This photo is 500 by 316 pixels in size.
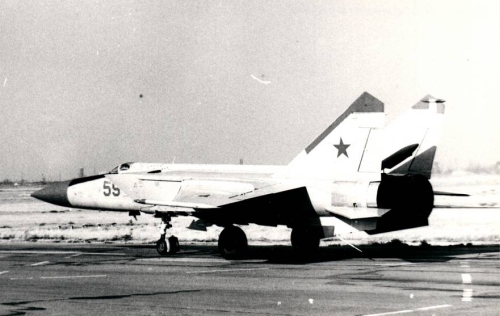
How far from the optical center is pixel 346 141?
1969 cm

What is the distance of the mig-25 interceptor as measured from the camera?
18422mm

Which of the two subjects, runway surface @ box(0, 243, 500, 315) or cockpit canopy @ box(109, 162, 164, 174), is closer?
runway surface @ box(0, 243, 500, 315)

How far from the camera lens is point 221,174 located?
2212 cm

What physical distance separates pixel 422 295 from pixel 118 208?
1337cm

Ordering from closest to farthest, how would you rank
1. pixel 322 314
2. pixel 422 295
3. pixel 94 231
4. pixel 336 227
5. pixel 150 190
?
pixel 322 314, pixel 422 295, pixel 336 227, pixel 150 190, pixel 94 231

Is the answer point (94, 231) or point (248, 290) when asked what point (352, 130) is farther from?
point (94, 231)

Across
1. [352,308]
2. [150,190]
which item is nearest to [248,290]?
[352,308]

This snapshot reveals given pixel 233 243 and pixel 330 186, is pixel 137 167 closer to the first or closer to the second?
pixel 233 243

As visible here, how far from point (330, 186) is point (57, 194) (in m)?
10.2

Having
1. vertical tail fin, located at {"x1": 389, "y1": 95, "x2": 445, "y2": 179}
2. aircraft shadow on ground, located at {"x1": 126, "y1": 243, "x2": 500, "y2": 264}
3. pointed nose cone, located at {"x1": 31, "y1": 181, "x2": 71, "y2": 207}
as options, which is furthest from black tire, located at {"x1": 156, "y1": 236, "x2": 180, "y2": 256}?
vertical tail fin, located at {"x1": 389, "y1": 95, "x2": 445, "y2": 179}

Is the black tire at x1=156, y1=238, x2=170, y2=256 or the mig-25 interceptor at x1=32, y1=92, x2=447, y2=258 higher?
the mig-25 interceptor at x1=32, y1=92, x2=447, y2=258

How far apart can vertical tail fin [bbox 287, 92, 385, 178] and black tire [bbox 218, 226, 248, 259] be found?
236cm

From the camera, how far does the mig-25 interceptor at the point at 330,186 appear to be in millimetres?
18422

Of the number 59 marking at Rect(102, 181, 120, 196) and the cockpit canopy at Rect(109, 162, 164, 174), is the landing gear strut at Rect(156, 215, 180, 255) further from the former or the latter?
the number 59 marking at Rect(102, 181, 120, 196)
